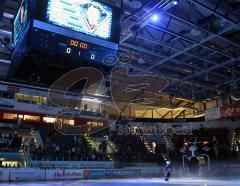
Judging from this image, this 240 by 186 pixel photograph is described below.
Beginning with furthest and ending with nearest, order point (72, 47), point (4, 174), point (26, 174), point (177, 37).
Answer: point (26, 174), point (4, 174), point (177, 37), point (72, 47)

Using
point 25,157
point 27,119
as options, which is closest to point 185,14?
point 25,157

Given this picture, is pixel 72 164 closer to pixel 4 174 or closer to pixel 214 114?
pixel 4 174

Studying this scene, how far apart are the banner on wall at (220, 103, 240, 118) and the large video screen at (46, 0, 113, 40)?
1752 centimetres

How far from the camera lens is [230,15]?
552 inches

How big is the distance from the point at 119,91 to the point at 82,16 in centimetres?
2190

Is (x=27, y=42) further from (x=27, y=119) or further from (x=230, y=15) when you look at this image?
(x=27, y=119)

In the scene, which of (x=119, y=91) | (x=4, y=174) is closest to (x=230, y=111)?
(x=119, y=91)

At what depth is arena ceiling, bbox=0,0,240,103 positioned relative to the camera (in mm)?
13031

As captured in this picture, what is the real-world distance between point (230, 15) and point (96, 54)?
9245mm

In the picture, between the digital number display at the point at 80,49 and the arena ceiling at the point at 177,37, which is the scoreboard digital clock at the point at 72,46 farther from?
the arena ceiling at the point at 177,37

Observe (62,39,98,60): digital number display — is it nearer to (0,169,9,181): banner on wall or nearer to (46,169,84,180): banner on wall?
(0,169,9,181): banner on wall

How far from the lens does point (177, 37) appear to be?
15.9m

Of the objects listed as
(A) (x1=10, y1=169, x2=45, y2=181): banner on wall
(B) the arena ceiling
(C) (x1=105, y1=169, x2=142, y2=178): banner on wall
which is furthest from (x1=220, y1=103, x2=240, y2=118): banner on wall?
(A) (x1=10, y1=169, x2=45, y2=181): banner on wall

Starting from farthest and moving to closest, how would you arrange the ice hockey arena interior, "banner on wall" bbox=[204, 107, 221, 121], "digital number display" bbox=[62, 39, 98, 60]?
"banner on wall" bbox=[204, 107, 221, 121]
the ice hockey arena interior
"digital number display" bbox=[62, 39, 98, 60]
